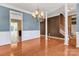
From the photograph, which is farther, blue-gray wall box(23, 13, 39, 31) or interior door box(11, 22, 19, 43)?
blue-gray wall box(23, 13, 39, 31)

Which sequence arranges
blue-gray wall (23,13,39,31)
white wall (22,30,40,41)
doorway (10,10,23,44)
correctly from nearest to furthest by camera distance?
doorway (10,10,23,44), white wall (22,30,40,41), blue-gray wall (23,13,39,31)

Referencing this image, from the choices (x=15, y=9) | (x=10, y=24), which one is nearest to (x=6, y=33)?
(x=10, y=24)

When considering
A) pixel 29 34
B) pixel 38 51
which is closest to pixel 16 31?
pixel 29 34

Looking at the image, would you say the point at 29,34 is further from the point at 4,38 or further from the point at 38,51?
the point at 38,51

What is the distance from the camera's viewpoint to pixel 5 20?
792cm

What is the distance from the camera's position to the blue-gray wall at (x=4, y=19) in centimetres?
757

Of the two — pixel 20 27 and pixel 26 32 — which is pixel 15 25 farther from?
pixel 26 32

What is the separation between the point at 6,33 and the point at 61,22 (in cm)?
691

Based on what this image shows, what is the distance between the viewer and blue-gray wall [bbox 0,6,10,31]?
7566 mm

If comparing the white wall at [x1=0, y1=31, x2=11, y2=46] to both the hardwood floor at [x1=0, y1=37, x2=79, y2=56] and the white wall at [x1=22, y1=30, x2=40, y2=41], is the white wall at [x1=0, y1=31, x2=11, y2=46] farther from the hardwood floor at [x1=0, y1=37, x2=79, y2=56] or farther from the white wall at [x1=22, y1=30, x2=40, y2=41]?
the white wall at [x1=22, y1=30, x2=40, y2=41]

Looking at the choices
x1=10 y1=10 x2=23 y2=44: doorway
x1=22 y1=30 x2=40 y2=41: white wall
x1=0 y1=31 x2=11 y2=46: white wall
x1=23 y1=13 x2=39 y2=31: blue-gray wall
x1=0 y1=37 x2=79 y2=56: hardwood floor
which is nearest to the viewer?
x1=0 y1=37 x2=79 y2=56: hardwood floor

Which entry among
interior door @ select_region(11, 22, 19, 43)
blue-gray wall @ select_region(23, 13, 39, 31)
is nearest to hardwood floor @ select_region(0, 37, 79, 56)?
interior door @ select_region(11, 22, 19, 43)

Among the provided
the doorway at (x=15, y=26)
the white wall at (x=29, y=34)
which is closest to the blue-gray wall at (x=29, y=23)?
the white wall at (x=29, y=34)

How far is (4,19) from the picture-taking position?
782cm
